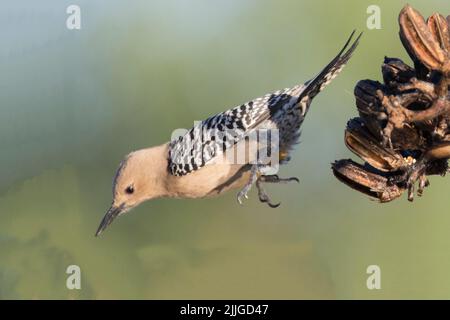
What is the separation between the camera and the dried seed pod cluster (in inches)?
73.7

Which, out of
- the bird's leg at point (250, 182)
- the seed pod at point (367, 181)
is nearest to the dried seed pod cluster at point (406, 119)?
the seed pod at point (367, 181)

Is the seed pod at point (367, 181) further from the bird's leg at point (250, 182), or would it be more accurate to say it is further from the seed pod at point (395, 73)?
the bird's leg at point (250, 182)

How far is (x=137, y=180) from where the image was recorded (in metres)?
4.47

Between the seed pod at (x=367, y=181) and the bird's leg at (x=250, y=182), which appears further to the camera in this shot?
the bird's leg at (x=250, y=182)

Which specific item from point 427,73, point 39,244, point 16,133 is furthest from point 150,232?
point 427,73

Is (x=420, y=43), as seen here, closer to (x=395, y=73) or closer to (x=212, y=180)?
(x=395, y=73)

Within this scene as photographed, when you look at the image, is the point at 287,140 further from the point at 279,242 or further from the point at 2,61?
the point at 2,61

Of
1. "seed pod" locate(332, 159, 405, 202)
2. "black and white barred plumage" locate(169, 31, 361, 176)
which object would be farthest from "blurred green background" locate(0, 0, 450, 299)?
"seed pod" locate(332, 159, 405, 202)

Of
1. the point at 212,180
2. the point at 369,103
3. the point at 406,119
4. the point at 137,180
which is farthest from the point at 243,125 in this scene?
the point at 406,119

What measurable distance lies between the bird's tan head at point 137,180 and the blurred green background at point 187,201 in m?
0.40

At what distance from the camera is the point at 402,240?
459 cm

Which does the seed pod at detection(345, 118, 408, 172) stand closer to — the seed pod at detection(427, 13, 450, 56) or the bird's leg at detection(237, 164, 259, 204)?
the seed pod at detection(427, 13, 450, 56)

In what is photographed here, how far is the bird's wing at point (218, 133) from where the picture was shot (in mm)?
4191

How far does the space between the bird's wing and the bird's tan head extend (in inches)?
4.1
